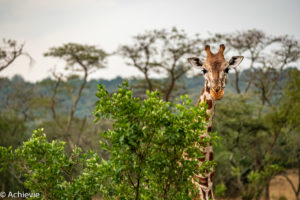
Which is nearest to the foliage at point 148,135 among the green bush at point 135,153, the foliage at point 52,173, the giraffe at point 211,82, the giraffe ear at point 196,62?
the green bush at point 135,153

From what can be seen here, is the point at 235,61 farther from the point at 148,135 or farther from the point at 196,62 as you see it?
the point at 148,135

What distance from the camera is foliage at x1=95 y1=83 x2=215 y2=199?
3.19m

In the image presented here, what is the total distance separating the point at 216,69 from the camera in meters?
4.56

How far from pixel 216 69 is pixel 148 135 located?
1.78 m

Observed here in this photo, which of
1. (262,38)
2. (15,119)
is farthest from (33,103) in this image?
(262,38)

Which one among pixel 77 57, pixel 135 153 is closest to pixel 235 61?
pixel 135 153

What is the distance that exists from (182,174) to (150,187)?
496 mm

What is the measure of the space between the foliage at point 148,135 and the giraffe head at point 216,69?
1017 millimetres

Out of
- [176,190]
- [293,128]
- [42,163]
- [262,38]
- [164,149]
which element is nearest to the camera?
[164,149]

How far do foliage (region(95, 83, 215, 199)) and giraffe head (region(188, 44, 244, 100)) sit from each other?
1.02m

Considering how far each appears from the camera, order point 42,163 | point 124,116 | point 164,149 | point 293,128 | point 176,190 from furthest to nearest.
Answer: point 293,128
point 42,163
point 176,190
point 164,149
point 124,116

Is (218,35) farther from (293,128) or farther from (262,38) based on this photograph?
(293,128)

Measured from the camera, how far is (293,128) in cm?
1464

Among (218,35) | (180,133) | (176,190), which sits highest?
(218,35)
